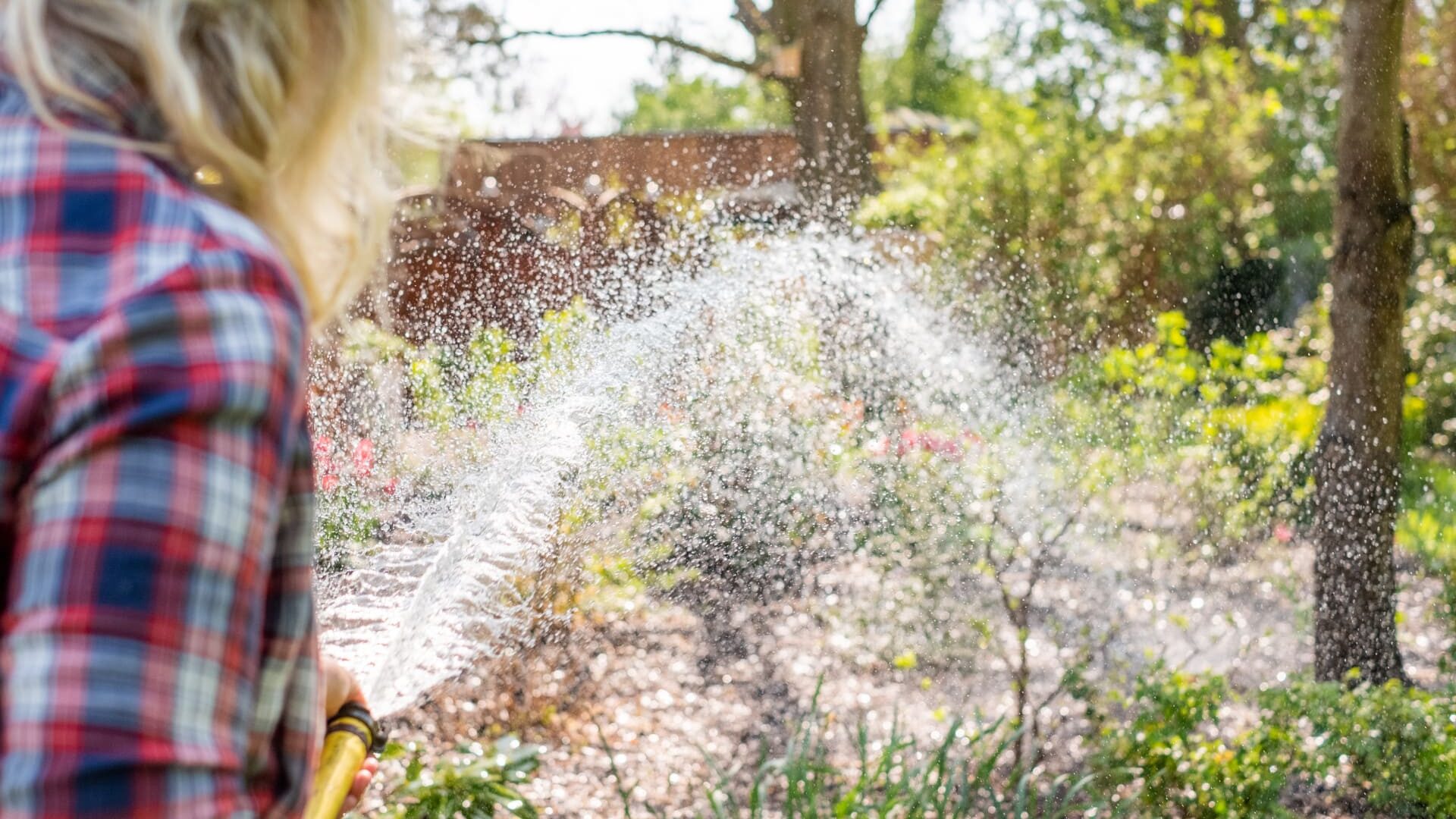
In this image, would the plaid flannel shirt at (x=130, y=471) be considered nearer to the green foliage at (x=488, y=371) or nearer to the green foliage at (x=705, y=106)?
the green foliage at (x=488, y=371)

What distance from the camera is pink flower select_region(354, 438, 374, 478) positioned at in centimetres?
386

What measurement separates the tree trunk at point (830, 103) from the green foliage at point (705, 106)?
0.13 m

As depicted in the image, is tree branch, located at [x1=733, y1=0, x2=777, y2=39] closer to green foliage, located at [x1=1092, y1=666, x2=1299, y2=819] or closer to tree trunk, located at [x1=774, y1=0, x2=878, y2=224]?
tree trunk, located at [x1=774, y1=0, x2=878, y2=224]

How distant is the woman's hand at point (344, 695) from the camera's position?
3.20 ft

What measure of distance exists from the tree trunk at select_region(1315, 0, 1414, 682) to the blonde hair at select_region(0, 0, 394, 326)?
3.24 metres

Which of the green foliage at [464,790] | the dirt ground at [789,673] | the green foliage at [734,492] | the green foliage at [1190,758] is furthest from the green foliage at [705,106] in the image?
the green foliage at [464,790]

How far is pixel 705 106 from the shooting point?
7930 mm

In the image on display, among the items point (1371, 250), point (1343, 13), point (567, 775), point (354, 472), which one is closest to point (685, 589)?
point (567, 775)

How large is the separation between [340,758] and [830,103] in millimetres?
4553

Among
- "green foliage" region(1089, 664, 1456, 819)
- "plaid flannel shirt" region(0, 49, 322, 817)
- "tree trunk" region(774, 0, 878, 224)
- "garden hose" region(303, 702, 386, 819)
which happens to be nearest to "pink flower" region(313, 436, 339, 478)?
"tree trunk" region(774, 0, 878, 224)

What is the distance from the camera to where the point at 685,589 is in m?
3.59

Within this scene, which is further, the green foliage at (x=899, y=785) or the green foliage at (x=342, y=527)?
the green foliage at (x=342, y=527)

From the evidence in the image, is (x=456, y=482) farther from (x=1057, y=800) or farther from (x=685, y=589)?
(x=1057, y=800)

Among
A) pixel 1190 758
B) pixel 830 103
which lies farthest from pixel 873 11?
pixel 1190 758
